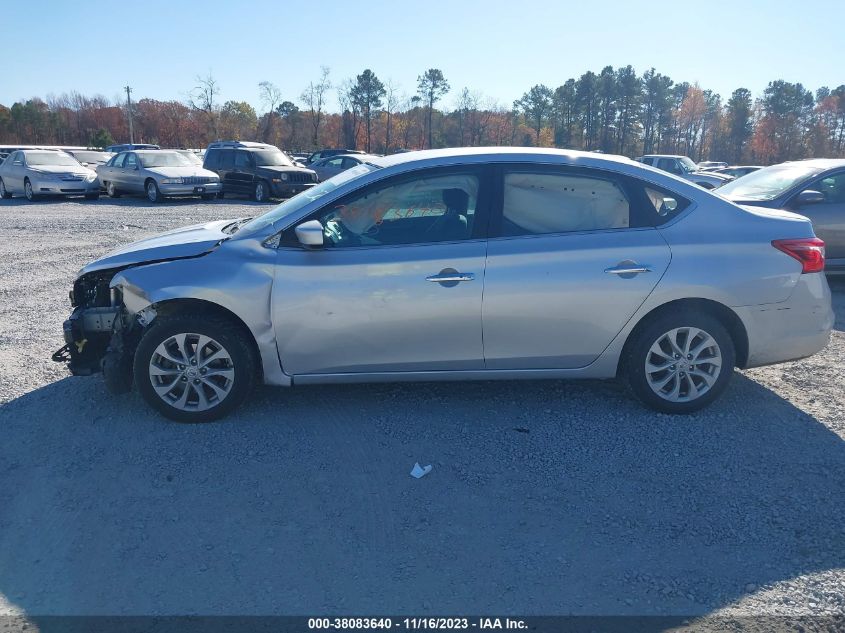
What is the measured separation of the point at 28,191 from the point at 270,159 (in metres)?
7.40

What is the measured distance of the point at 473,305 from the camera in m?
4.60

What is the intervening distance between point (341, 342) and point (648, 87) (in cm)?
6255

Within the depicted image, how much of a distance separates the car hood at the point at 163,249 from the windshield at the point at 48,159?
65.4 ft

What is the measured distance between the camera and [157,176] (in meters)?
21.3

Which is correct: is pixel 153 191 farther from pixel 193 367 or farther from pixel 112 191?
pixel 193 367

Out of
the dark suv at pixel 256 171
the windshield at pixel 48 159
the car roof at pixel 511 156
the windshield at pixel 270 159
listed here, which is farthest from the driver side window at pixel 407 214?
the windshield at pixel 48 159

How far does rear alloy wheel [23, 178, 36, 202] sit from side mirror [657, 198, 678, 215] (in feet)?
71.3

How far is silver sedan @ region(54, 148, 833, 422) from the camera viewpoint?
15.1 feet

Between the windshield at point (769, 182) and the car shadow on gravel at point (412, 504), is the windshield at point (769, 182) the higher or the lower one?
the higher one

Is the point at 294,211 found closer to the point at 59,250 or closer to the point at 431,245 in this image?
the point at 431,245

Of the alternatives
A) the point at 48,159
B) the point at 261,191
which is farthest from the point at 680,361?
the point at 48,159

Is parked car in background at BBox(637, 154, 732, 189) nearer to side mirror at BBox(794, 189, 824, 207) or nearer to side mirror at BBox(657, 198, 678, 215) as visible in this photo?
side mirror at BBox(794, 189, 824, 207)

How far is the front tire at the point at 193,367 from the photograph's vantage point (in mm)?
4617

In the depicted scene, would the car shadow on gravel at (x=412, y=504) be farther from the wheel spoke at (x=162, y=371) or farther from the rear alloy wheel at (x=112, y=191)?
the rear alloy wheel at (x=112, y=191)
